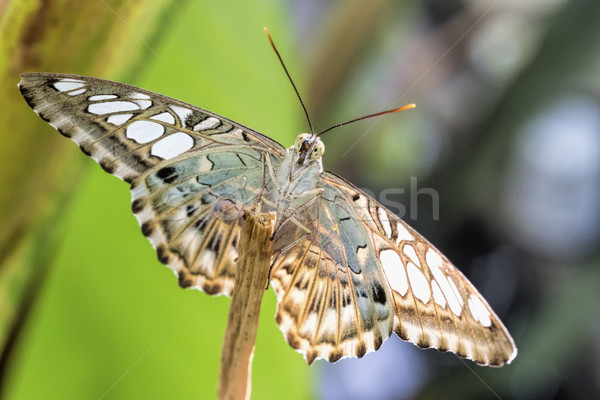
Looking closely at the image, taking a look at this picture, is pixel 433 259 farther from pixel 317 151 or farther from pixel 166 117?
pixel 166 117

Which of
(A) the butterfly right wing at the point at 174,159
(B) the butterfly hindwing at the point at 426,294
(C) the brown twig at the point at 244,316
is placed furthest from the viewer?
(B) the butterfly hindwing at the point at 426,294

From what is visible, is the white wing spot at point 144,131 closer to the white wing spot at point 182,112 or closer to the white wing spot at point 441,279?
the white wing spot at point 182,112

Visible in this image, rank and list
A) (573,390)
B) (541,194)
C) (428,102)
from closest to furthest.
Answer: (573,390) → (541,194) → (428,102)

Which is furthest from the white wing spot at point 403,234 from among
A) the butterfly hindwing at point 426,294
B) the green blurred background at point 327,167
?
the green blurred background at point 327,167

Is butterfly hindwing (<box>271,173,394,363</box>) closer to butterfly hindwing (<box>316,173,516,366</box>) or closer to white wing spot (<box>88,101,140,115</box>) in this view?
butterfly hindwing (<box>316,173,516,366</box>)

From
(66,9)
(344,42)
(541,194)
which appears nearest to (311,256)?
(66,9)

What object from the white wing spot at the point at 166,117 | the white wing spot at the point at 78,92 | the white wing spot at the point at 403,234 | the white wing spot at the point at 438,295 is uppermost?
the white wing spot at the point at 78,92

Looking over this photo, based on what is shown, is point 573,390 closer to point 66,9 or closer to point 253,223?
point 253,223

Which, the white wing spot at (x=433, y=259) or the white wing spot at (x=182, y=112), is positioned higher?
the white wing spot at (x=182, y=112)
